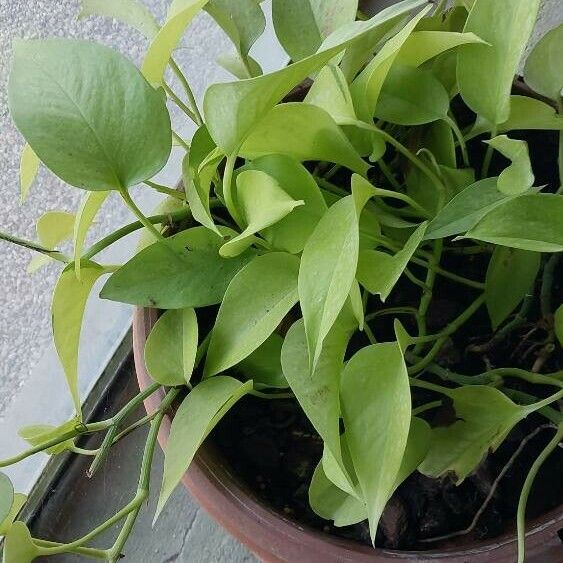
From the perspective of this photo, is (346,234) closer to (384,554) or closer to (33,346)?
(384,554)

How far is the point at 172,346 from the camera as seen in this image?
48cm

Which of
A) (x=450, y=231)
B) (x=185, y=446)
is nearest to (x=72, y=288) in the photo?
(x=185, y=446)

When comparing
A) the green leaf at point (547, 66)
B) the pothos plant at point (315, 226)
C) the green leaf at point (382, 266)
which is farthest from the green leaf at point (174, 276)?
the green leaf at point (547, 66)

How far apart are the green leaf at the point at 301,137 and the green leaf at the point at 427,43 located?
2.8 inches

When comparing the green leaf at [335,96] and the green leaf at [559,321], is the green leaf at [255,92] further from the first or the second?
the green leaf at [559,321]

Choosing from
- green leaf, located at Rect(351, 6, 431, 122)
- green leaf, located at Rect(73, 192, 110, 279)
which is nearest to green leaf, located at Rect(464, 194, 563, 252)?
green leaf, located at Rect(351, 6, 431, 122)

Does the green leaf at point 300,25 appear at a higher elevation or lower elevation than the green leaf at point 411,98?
higher

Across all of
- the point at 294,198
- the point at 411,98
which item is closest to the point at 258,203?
the point at 294,198

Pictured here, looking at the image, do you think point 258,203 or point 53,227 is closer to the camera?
point 258,203

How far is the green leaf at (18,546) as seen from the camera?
39 centimetres

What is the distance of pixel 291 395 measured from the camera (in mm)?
507

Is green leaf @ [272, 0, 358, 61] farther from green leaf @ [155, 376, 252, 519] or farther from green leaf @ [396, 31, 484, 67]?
green leaf @ [155, 376, 252, 519]

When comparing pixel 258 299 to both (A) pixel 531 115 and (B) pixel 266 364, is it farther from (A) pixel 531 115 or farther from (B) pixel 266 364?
Answer: (A) pixel 531 115

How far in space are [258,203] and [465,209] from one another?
0.11 metres
